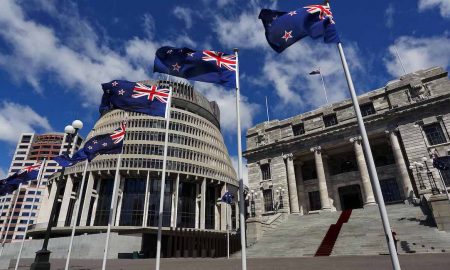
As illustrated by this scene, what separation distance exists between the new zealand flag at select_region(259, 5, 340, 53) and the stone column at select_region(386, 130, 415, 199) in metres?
28.3

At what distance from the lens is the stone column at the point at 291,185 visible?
3838 cm

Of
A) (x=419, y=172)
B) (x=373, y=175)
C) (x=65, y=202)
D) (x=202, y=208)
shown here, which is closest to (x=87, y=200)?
(x=65, y=202)

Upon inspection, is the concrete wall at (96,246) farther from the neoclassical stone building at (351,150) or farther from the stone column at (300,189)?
the stone column at (300,189)

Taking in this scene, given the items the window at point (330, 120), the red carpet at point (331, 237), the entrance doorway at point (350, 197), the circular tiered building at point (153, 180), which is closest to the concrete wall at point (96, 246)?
the circular tiered building at point (153, 180)

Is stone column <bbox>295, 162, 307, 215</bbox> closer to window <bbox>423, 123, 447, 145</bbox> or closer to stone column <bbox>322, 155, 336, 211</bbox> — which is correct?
stone column <bbox>322, 155, 336, 211</bbox>

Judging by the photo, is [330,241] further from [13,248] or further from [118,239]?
[13,248]

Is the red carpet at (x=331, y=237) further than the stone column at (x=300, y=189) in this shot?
No

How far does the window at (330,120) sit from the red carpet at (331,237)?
14.2m

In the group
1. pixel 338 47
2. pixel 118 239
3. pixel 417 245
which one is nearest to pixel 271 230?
pixel 417 245

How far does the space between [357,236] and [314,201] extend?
1679 cm

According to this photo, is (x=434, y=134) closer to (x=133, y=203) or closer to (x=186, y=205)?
(x=186, y=205)

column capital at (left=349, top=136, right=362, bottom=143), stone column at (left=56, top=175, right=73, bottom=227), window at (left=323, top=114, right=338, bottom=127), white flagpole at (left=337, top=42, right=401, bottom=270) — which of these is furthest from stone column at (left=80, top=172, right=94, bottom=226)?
white flagpole at (left=337, top=42, right=401, bottom=270)

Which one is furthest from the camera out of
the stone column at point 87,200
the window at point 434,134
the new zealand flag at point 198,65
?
the stone column at point 87,200

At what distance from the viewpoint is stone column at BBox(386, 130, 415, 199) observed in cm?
3130
